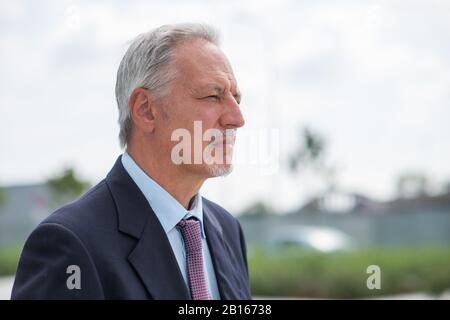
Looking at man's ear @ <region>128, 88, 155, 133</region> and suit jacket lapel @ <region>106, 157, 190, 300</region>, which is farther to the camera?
man's ear @ <region>128, 88, 155, 133</region>

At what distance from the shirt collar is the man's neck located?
0.05ft

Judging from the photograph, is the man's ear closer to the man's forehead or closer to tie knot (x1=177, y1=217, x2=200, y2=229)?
the man's forehead

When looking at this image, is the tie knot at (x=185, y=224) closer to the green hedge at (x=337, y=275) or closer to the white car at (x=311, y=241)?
the green hedge at (x=337, y=275)

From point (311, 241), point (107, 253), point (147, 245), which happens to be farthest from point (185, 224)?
point (311, 241)

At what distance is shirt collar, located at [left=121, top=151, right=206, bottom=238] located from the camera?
1.88 m

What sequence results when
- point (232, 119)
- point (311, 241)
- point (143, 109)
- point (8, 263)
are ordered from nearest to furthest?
point (232, 119) < point (143, 109) < point (8, 263) < point (311, 241)

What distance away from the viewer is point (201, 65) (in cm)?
189

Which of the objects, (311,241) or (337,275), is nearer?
(337,275)

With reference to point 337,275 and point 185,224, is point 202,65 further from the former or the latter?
point 337,275

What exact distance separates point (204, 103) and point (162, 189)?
0.79ft

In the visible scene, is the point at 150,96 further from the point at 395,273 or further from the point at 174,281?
the point at 395,273

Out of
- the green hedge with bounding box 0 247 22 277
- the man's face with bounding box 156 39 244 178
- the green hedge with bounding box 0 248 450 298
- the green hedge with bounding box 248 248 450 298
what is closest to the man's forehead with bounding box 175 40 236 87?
the man's face with bounding box 156 39 244 178

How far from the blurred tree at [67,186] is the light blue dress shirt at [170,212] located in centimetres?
1565

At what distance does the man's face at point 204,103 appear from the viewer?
1.85m
